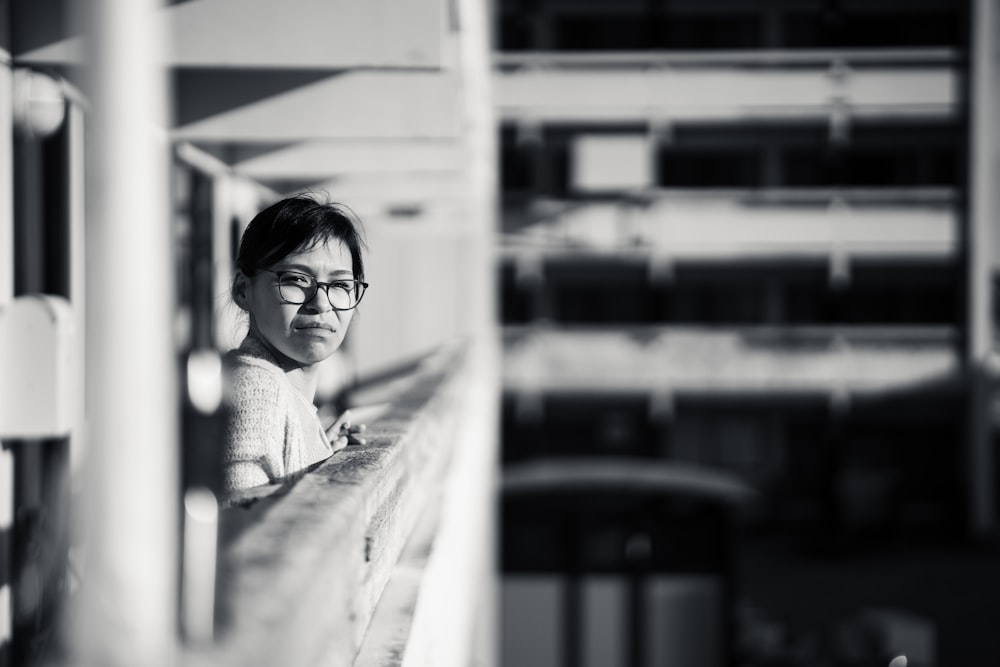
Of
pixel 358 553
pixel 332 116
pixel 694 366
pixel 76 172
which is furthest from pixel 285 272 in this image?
pixel 694 366

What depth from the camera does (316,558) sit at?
1.40 m

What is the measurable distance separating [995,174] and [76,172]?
25.9 meters

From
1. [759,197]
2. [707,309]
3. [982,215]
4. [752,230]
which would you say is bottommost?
[707,309]

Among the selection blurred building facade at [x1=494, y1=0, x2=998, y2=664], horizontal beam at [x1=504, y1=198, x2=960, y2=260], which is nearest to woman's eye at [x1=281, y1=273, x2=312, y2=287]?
blurred building facade at [x1=494, y1=0, x2=998, y2=664]

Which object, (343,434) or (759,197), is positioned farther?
(759,197)

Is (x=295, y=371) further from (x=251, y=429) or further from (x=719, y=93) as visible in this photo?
(x=719, y=93)

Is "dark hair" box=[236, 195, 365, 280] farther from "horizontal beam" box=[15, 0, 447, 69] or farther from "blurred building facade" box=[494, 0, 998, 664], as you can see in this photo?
"blurred building facade" box=[494, 0, 998, 664]

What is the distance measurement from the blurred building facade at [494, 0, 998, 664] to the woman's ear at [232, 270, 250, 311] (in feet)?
77.3

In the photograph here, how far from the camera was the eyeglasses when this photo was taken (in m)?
2.17

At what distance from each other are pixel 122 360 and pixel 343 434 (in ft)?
5.83

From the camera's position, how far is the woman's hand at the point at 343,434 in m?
2.65

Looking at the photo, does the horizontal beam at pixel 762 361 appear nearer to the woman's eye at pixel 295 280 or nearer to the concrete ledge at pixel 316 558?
the concrete ledge at pixel 316 558

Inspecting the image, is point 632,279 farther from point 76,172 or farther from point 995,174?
point 76,172

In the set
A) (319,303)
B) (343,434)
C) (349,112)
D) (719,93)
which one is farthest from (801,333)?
(319,303)
